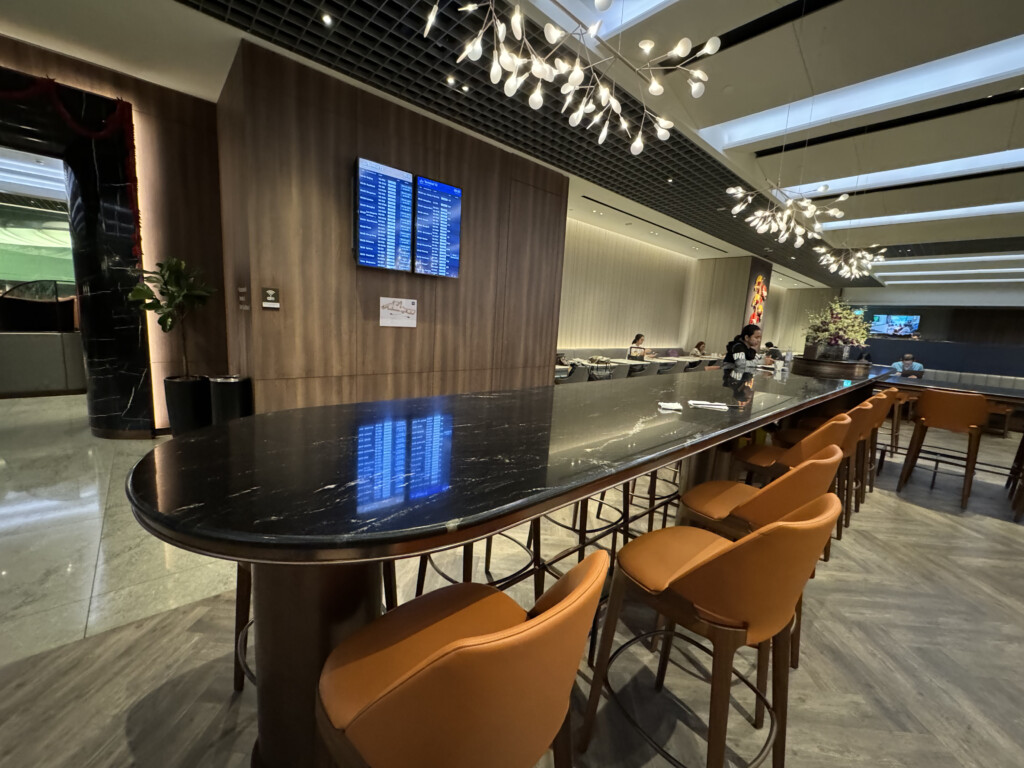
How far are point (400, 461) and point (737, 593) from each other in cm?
86

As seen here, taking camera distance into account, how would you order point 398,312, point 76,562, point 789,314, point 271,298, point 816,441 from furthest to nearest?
point 789,314
point 398,312
point 271,298
point 76,562
point 816,441

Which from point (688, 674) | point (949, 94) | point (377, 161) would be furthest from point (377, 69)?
point (949, 94)

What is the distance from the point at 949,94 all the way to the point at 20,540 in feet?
23.9

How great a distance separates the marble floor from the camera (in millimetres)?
1754

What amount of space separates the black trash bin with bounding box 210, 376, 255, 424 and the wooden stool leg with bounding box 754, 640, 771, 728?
11.7ft

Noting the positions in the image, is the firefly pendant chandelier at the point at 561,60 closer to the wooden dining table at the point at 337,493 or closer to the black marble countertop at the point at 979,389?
the wooden dining table at the point at 337,493

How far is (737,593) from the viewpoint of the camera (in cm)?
97

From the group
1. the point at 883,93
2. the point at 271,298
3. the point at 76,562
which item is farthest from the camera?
the point at 883,93

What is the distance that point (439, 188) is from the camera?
392 cm

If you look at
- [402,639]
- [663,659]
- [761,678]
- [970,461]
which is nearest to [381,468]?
[402,639]

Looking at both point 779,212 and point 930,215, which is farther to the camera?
point 930,215

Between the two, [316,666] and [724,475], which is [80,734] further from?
[724,475]

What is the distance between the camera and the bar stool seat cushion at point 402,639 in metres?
0.72

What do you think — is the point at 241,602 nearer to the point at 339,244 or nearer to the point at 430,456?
the point at 430,456
